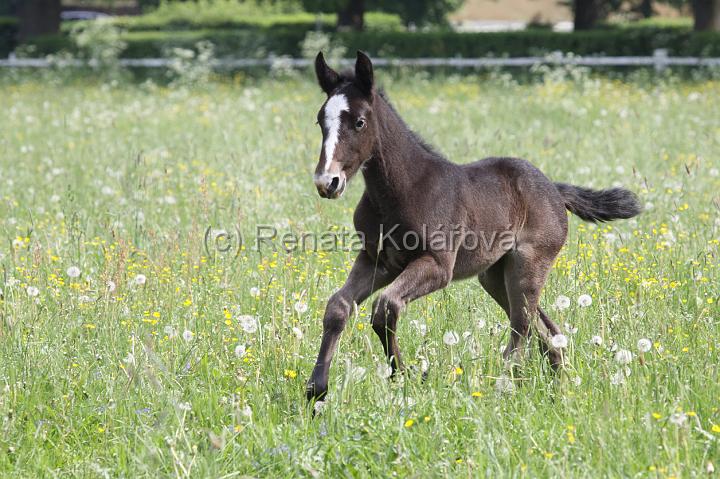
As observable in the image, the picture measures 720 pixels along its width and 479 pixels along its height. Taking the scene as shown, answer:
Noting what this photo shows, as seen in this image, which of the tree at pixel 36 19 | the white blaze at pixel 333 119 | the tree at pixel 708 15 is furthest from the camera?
the tree at pixel 36 19

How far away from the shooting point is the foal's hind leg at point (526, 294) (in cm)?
491

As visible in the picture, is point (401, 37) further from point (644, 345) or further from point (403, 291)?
point (644, 345)

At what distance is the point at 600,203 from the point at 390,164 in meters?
1.55

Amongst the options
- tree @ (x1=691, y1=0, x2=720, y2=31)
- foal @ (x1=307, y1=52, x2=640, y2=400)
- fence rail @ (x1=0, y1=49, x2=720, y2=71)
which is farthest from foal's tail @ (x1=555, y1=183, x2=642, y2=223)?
tree @ (x1=691, y1=0, x2=720, y2=31)

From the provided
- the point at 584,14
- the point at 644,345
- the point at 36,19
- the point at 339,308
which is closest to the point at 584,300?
the point at 644,345

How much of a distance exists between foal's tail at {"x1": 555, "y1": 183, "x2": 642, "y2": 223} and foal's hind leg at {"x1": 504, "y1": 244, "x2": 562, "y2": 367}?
53cm

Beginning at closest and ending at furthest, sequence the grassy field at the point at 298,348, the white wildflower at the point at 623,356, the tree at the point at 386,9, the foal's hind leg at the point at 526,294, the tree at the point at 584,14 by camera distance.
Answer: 1. the grassy field at the point at 298,348
2. the white wildflower at the point at 623,356
3. the foal's hind leg at the point at 526,294
4. the tree at the point at 386,9
5. the tree at the point at 584,14

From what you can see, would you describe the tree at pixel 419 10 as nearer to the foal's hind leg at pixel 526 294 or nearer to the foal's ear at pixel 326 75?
the foal's hind leg at pixel 526 294

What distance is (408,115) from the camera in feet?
42.2

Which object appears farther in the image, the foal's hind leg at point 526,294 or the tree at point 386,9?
the tree at point 386,9

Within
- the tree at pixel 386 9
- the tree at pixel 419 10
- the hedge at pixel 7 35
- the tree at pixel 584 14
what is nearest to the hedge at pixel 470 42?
the tree at pixel 386 9

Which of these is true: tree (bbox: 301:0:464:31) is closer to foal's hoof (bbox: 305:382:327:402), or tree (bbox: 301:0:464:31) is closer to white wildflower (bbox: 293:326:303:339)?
white wildflower (bbox: 293:326:303:339)

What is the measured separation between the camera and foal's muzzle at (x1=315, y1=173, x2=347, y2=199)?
4.00 metres

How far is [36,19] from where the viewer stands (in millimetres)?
27594
